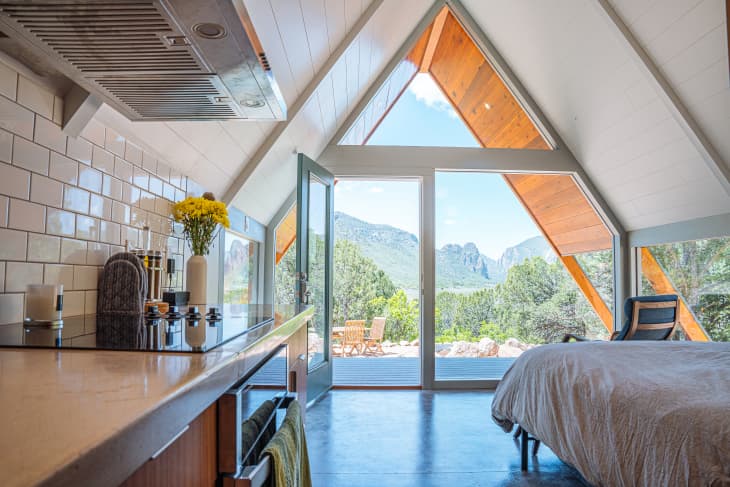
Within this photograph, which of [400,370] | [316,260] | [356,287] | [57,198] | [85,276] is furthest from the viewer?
[356,287]

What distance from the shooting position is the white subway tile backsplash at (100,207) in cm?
158

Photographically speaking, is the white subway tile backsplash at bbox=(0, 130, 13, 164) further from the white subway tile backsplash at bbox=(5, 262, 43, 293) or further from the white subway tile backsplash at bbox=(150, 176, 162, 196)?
the white subway tile backsplash at bbox=(150, 176, 162, 196)

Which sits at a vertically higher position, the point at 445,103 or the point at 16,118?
the point at 445,103

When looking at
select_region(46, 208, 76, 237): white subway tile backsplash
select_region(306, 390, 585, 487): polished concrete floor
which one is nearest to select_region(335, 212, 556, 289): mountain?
select_region(306, 390, 585, 487): polished concrete floor

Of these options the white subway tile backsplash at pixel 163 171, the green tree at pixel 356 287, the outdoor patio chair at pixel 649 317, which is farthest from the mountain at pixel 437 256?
the white subway tile backsplash at pixel 163 171

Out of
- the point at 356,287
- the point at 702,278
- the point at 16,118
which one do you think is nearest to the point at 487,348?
the point at 356,287

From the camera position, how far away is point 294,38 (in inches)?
98.9

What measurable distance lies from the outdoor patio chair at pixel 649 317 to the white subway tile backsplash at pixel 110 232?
2935 mm

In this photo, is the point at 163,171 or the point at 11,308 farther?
the point at 163,171

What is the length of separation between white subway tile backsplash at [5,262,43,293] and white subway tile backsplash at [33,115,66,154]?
13.5 inches

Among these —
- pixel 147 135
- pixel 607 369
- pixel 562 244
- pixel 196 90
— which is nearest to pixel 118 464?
pixel 196 90

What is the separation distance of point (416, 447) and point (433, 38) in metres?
3.66

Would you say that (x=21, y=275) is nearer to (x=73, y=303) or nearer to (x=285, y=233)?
(x=73, y=303)

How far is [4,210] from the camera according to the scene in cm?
120
